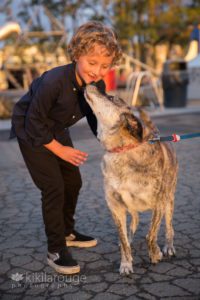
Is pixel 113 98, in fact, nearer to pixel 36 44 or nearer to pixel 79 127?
pixel 79 127

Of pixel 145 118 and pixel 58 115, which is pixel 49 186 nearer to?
pixel 58 115

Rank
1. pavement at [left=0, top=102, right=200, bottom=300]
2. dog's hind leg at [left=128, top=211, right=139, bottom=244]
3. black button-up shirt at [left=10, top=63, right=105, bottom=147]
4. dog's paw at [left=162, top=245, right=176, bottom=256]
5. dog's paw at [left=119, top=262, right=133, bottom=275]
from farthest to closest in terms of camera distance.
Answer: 1. dog's hind leg at [left=128, top=211, right=139, bottom=244]
2. dog's paw at [left=162, top=245, right=176, bottom=256]
3. dog's paw at [left=119, top=262, right=133, bottom=275]
4. black button-up shirt at [left=10, top=63, right=105, bottom=147]
5. pavement at [left=0, top=102, right=200, bottom=300]

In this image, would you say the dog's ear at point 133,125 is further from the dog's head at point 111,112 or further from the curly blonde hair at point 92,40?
the curly blonde hair at point 92,40

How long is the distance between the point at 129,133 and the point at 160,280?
3.82 feet

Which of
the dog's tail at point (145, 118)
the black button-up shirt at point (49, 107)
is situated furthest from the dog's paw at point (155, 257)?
the black button-up shirt at point (49, 107)

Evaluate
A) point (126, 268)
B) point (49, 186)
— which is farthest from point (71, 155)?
point (126, 268)

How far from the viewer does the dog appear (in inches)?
130

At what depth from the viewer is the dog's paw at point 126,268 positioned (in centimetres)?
343

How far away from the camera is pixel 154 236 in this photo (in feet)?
11.4

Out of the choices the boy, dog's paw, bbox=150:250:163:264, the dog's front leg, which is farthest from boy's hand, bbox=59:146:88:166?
dog's paw, bbox=150:250:163:264

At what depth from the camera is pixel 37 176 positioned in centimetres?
352

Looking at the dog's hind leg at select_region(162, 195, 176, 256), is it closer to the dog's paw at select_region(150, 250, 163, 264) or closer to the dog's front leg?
the dog's paw at select_region(150, 250, 163, 264)

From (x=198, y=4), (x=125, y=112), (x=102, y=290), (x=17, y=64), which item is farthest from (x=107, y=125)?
(x=198, y=4)

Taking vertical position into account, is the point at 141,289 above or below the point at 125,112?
below
